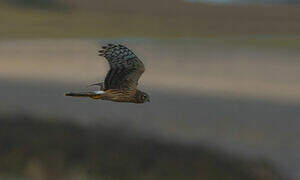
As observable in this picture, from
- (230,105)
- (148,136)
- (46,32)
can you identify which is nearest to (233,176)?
(148,136)

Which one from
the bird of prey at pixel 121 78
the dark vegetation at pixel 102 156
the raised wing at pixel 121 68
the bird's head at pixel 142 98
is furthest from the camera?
the dark vegetation at pixel 102 156

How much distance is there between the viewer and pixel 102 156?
19453 mm

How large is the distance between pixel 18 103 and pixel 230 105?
45.0 ft

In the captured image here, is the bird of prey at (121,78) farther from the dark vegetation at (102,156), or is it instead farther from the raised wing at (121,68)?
the dark vegetation at (102,156)

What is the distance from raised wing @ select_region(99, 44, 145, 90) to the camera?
5125 millimetres

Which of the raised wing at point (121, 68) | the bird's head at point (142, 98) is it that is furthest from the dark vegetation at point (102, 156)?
the bird's head at point (142, 98)

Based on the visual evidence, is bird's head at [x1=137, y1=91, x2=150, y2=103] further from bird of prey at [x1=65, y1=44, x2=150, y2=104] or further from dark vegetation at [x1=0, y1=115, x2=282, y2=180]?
dark vegetation at [x1=0, y1=115, x2=282, y2=180]

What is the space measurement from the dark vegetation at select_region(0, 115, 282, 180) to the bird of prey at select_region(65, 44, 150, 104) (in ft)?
39.2

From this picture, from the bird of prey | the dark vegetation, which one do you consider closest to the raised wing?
the bird of prey

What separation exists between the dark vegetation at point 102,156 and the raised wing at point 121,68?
1190 cm

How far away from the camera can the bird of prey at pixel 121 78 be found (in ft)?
15.9

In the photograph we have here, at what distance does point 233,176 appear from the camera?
17406mm

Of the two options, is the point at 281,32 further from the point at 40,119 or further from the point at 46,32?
the point at 40,119

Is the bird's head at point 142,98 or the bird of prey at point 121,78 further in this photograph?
the bird's head at point 142,98
